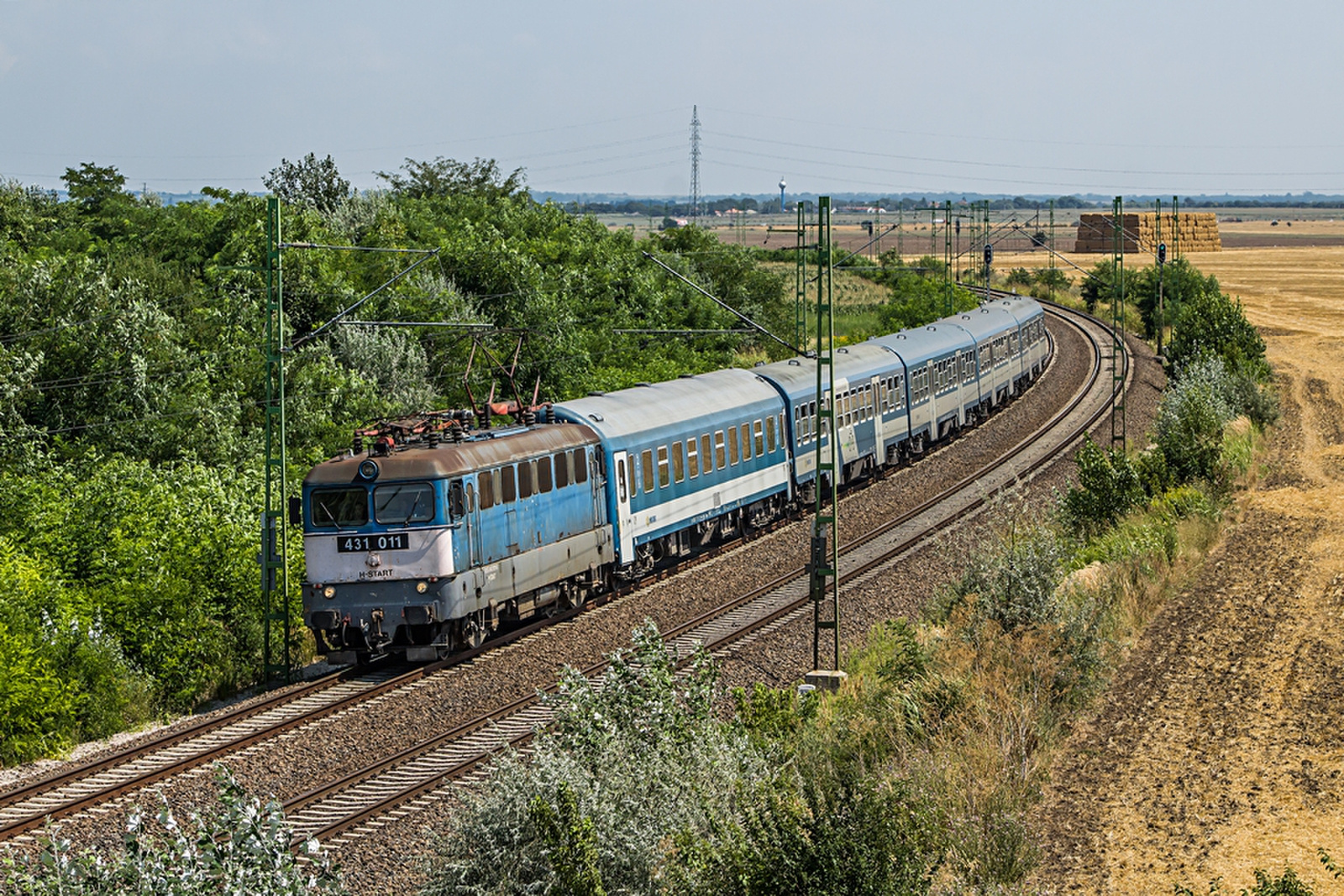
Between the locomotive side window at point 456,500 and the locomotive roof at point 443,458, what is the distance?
15cm

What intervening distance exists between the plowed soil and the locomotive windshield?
8.65 meters

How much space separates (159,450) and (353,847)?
19.2 meters

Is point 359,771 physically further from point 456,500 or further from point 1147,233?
point 1147,233

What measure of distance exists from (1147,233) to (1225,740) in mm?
127573

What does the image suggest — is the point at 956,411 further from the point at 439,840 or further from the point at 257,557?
the point at 439,840

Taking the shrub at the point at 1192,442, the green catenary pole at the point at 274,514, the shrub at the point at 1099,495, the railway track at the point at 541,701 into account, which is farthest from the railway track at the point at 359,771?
the shrub at the point at 1192,442

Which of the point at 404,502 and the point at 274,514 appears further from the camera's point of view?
the point at 274,514

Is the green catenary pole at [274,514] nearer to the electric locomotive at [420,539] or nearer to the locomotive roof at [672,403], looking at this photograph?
the electric locomotive at [420,539]

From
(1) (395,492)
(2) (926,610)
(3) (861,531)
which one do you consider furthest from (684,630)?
(3) (861,531)

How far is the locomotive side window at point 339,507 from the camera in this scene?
800 inches

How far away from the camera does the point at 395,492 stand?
20125 millimetres

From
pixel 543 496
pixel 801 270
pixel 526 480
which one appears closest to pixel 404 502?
pixel 526 480

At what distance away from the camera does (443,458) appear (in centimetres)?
2014

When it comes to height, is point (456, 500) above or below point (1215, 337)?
below
